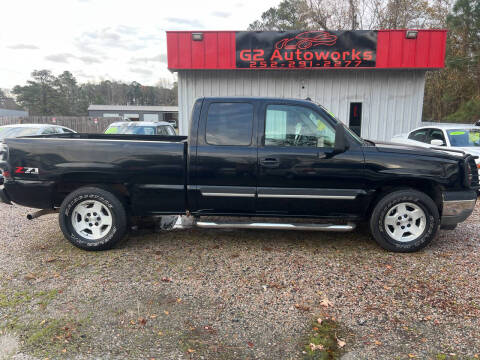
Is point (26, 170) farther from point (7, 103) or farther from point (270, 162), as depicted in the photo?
point (7, 103)

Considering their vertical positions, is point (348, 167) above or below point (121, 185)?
above

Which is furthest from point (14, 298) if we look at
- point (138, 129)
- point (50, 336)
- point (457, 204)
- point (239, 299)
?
point (138, 129)

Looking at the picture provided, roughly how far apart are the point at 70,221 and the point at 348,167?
3720 mm

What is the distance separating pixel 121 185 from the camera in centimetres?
458

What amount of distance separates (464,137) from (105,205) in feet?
25.8

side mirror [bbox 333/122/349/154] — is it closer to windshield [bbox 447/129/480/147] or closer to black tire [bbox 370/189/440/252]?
black tire [bbox 370/189/440/252]

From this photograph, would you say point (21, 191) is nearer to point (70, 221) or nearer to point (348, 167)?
point (70, 221)

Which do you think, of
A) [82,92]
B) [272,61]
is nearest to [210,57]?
[272,61]

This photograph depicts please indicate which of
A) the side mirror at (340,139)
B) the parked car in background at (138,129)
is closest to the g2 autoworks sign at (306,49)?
the parked car in background at (138,129)

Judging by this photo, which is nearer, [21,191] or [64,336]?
[64,336]

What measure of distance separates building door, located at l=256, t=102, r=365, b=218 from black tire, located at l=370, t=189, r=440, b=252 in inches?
10.8

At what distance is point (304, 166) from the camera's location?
4.36 metres

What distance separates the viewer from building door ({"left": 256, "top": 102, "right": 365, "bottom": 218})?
14.3 feet

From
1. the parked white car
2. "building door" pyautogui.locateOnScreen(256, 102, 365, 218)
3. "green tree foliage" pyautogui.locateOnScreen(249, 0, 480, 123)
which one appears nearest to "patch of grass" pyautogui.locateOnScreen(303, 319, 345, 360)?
"building door" pyautogui.locateOnScreen(256, 102, 365, 218)
